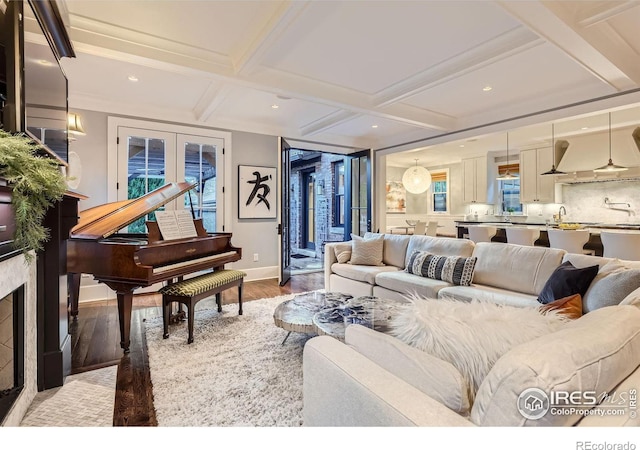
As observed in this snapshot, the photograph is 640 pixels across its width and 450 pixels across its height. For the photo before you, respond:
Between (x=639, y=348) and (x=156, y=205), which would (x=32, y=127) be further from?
(x=639, y=348)

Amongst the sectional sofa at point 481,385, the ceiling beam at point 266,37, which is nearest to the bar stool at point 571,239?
the sectional sofa at point 481,385

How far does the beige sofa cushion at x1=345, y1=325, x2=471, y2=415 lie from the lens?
87 centimetres

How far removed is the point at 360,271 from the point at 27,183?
3215mm

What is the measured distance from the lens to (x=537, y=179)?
22.2ft

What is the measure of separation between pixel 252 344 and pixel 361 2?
2.74 m

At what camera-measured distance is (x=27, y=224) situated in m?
1.64

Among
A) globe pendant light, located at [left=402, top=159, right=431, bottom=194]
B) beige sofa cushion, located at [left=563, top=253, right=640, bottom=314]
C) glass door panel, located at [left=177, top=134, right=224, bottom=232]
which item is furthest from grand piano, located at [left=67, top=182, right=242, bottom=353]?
globe pendant light, located at [left=402, top=159, right=431, bottom=194]

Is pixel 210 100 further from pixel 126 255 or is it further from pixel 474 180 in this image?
pixel 474 180

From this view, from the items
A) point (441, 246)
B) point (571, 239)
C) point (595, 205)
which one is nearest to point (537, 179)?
point (595, 205)

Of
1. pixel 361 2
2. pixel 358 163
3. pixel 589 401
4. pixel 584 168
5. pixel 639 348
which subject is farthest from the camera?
pixel 358 163

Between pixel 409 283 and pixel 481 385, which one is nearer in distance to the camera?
pixel 481 385

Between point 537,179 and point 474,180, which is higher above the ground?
point 474,180

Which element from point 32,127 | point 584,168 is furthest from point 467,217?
point 32,127
